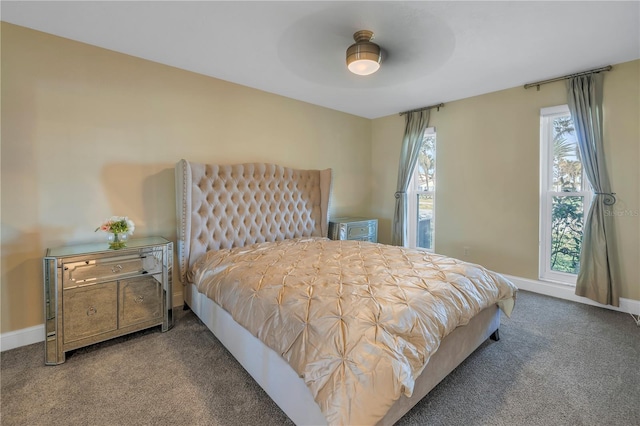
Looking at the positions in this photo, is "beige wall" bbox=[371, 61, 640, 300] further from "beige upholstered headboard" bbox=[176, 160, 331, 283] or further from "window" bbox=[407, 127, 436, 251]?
"beige upholstered headboard" bbox=[176, 160, 331, 283]

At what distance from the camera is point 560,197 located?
3.41 m

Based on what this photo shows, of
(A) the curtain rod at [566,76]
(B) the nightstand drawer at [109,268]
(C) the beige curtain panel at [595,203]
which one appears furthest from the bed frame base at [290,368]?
(A) the curtain rod at [566,76]

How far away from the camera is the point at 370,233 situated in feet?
14.8

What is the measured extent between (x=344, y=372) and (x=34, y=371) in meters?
2.37

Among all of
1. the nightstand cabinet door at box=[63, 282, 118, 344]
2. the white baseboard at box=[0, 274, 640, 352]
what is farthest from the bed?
the white baseboard at box=[0, 274, 640, 352]

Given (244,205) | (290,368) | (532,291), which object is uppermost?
(244,205)

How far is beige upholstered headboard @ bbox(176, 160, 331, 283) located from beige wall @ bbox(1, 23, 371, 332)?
32 centimetres

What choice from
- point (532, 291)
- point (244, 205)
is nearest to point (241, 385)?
point (244, 205)

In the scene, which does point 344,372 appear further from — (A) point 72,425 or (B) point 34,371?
(B) point 34,371

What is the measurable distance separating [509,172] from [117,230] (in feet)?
14.9

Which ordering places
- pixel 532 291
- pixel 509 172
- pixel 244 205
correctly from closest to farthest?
pixel 244 205, pixel 532 291, pixel 509 172

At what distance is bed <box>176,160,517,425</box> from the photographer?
1205 mm

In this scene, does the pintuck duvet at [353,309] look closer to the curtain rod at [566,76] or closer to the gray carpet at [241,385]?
the gray carpet at [241,385]

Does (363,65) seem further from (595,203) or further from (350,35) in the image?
(595,203)
